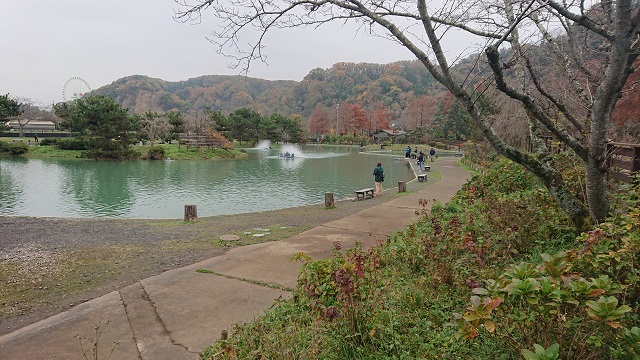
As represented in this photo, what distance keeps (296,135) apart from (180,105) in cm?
5788

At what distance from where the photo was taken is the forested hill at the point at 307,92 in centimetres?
9362

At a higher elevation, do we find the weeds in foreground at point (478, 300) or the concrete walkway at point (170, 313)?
the weeds in foreground at point (478, 300)

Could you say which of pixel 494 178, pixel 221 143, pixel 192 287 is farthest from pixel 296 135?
pixel 192 287

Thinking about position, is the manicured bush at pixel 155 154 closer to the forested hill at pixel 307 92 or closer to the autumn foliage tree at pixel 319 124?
the autumn foliage tree at pixel 319 124

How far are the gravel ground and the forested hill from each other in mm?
81655

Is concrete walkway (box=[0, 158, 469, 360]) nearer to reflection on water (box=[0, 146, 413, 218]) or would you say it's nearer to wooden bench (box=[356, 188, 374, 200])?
wooden bench (box=[356, 188, 374, 200])

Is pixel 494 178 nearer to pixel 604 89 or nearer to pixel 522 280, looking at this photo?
pixel 604 89

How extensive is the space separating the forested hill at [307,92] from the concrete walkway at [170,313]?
8542 centimetres

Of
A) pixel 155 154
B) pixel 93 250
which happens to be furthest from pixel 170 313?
pixel 155 154

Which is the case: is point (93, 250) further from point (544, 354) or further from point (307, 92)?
point (307, 92)

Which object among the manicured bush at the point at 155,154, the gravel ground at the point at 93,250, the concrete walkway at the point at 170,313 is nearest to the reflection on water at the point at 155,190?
the gravel ground at the point at 93,250

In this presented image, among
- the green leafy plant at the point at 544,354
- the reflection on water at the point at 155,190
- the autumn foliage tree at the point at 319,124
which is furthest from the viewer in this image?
the autumn foliage tree at the point at 319,124

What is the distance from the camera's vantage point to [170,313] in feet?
13.1

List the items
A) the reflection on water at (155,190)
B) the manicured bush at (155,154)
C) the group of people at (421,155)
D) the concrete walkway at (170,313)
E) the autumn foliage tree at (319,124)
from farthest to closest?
1. the autumn foliage tree at (319,124)
2. the manicured bush at (155,154)
3. the group of people at (421,155)
4. the reflection on water at (155,190)
5. the concrete walkway at (170,313)
